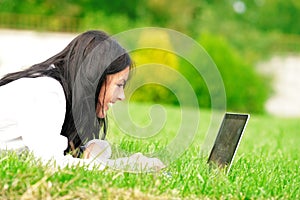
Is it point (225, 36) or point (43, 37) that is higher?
point (225, 36)

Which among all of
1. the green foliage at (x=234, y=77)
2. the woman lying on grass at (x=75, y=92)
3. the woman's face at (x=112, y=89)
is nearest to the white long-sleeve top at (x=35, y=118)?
the woman lying on grass at (x=75, y=92)

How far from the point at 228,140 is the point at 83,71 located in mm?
880

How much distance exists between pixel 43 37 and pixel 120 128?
1399 centimetres

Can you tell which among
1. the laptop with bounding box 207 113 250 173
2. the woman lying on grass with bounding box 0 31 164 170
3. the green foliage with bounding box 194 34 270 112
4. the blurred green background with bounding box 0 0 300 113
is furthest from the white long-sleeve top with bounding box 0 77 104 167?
the green foliage with bounding box 194 34 270 112

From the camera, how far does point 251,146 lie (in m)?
6.08

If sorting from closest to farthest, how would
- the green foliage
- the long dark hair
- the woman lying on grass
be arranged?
the woman lying on grass → the long dark hair → the green foliage

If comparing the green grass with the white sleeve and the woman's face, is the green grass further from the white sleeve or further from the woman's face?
the woman's face

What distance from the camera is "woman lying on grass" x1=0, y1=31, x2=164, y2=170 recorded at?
3279 millimetres

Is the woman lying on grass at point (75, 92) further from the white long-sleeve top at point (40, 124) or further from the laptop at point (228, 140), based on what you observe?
the laptop at point (228, 140)

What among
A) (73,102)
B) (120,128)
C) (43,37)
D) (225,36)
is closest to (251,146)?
(120,128)

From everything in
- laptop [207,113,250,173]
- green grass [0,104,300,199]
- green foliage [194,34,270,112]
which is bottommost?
green grass [0,104,300,199]

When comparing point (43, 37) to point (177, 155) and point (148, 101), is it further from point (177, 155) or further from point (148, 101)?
point (177, 155)

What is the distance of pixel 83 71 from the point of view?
134 inches

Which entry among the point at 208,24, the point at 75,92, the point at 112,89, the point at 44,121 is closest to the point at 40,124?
the point at 44,121
